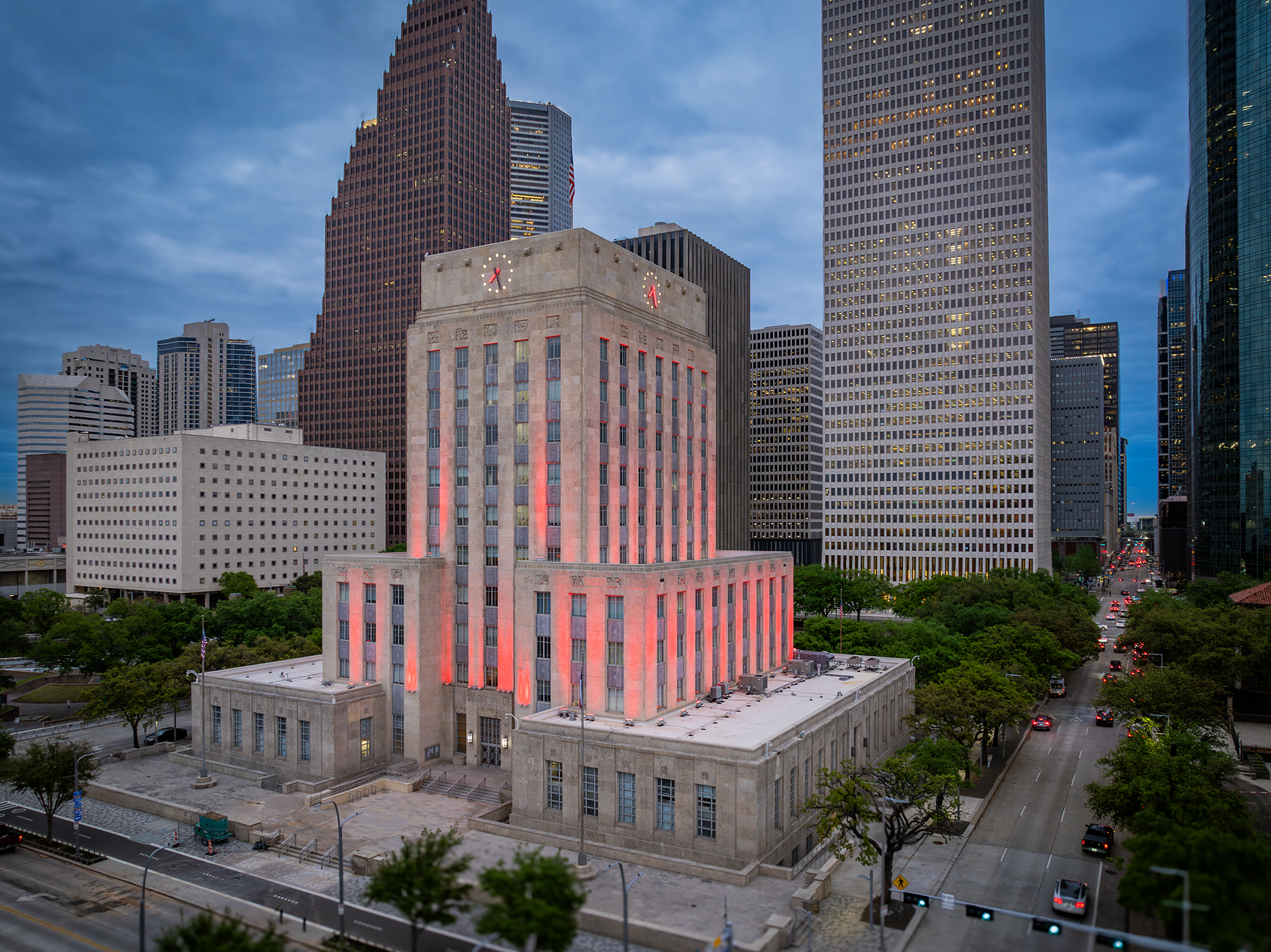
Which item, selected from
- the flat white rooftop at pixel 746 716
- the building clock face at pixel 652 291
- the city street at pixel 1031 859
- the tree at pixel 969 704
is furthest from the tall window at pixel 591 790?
the building clock face at pixel 652 291

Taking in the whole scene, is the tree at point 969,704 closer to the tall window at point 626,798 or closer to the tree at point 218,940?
the tall window at point 626,798

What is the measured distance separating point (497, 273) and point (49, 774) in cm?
5337

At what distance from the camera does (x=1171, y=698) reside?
68.6 metres

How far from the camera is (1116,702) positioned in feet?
239

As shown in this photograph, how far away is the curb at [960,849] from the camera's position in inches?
1732

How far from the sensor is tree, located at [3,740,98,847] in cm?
5828

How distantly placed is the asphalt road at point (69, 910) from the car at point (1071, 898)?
1822 inches

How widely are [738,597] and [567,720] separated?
2399cm

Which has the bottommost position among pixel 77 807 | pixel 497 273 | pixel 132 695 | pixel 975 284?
pixel 77 807

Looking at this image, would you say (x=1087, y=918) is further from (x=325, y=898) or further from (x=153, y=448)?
(x=153, y=448)

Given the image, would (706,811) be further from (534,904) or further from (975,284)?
(975,284)

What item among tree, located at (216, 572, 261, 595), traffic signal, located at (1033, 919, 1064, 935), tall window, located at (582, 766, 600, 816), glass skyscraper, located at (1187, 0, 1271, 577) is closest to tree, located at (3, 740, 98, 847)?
tall window, located at (582, 766, 600, 816)

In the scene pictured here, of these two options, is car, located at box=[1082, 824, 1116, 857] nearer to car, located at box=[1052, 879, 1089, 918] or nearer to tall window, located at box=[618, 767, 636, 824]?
car, located at box=[1052, 879, 1089, 918]

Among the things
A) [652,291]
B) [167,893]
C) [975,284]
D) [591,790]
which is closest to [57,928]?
[167,893]
